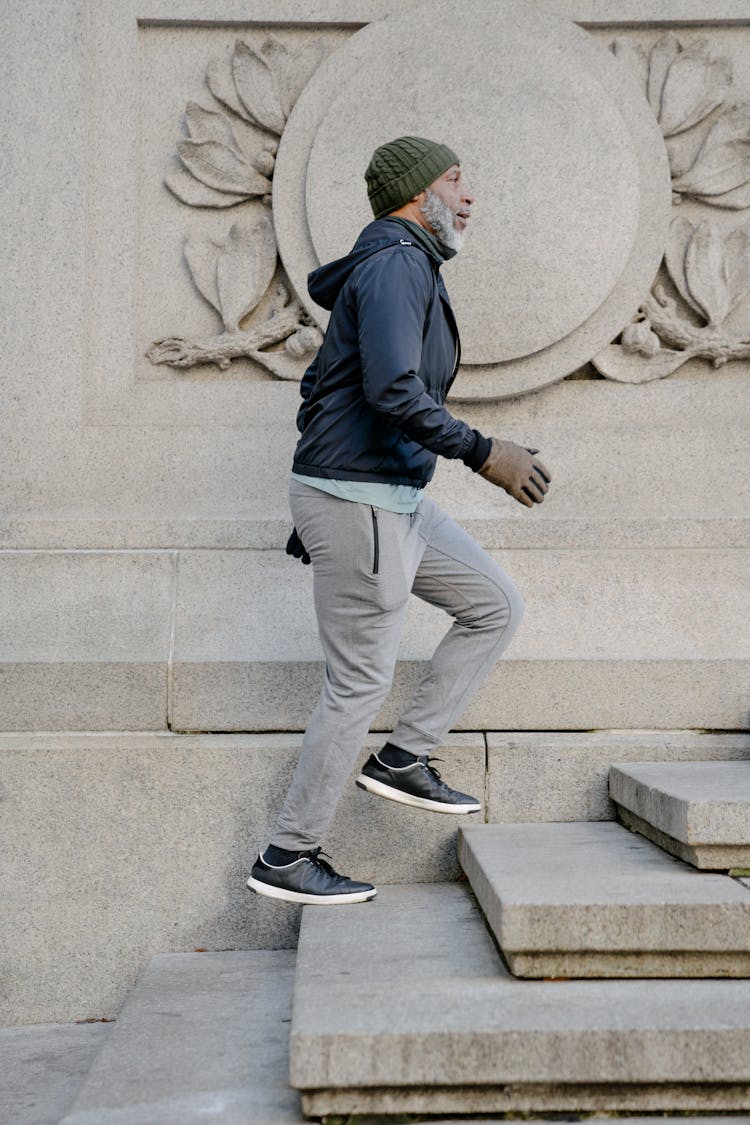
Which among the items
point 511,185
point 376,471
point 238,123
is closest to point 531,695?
point 376,471

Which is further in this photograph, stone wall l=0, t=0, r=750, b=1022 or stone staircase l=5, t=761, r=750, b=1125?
stone wall l=0, t=0, r=750, b=1022

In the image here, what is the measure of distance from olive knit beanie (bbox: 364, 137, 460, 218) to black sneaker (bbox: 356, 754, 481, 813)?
5.57 ft

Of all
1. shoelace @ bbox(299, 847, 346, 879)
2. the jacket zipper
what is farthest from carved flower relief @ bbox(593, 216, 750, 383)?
shoelace @ bbox(299, 847, 346, 879)

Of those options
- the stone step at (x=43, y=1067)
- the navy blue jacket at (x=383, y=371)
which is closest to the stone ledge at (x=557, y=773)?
the navy blue jacket at (x=383, y=371)

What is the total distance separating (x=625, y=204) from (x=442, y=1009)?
3351 mm

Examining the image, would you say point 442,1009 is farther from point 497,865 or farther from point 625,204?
point 625,204

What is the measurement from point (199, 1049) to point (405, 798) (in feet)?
3.19

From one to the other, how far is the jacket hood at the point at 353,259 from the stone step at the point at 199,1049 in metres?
2.05

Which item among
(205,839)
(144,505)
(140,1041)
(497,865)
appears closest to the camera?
(140,1041)

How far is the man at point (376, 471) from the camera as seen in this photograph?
10.5 ft

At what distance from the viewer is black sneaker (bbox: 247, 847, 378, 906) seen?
3.49m

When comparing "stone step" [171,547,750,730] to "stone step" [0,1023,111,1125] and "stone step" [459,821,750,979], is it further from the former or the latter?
"stone step" [459,821,750,979]

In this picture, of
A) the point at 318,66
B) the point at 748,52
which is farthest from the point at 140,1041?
the point at 748,52

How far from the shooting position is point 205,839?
13.0 ft
